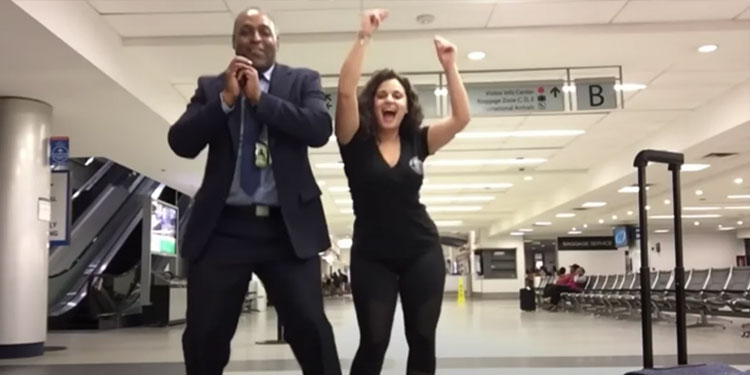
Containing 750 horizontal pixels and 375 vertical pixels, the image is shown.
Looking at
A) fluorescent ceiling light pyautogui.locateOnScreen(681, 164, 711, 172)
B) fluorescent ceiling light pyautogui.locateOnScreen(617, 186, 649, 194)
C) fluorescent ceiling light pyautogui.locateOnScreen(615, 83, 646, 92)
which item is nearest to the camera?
fluorescent ceiling light pyautogui.locateOnScreen(615, 83, 646, 92)

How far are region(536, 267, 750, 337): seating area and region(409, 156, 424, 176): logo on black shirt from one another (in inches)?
196

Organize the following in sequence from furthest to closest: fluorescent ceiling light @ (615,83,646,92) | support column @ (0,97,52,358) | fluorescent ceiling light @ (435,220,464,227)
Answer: fluorescent ceiling light @ (435,220,464,227) < fluorescent ceiling light @ (615,83,646,92) < support column @ (0,97,52,358)

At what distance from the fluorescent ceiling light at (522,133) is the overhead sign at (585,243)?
906 inches

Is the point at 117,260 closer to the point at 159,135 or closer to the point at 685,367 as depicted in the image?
the point at 159,135

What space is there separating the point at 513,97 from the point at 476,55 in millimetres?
900

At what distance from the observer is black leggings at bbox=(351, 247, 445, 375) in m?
2.26

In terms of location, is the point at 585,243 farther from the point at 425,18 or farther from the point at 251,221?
the point at 251,221

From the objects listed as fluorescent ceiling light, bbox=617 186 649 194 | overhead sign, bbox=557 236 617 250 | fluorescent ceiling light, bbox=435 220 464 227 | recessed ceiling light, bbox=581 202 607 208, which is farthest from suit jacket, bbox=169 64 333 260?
overhead sign, bbox=557 236 617 250

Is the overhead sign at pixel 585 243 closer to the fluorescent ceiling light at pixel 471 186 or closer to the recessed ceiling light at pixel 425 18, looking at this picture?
the fluorescent ceiling light at pixel 471 186

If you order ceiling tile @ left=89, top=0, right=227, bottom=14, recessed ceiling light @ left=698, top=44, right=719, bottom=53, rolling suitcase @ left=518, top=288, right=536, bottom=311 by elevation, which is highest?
ceiling tile @ left=89, top=0, right=227, bottom=14

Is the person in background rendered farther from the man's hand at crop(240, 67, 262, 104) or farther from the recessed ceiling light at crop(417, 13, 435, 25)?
the recessed ceiling light at crop(417, 13, 435, 25)

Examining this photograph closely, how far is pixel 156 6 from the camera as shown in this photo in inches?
235

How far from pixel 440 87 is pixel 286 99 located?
6021mm

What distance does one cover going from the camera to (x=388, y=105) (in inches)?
93.3
